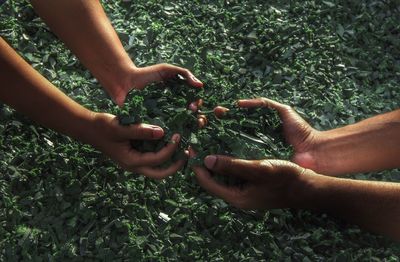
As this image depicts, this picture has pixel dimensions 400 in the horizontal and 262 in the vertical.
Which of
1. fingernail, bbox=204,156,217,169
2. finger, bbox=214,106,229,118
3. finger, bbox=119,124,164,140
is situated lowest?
fingernail, bbox=204,156,217,169

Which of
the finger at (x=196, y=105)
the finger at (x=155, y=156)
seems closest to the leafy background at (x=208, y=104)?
the finger at (x=196, y=105)

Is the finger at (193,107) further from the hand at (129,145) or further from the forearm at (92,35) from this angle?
the forearm at (92,35)

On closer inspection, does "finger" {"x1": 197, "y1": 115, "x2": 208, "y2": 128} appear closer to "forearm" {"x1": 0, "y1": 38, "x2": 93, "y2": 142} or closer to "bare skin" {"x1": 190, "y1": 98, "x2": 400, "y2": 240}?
"bare skin" {"x1": 190, "y1": 98, "x2": 400, "y2": 240}

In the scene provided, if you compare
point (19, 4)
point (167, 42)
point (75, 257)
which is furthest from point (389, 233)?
point (19, 4)

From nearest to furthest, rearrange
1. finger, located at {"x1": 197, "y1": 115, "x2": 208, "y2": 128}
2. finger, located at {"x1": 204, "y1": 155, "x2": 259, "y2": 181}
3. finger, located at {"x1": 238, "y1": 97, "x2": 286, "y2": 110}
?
finger, located at {"x1": 204, "y1": 155, "x2": 259, "y2": 181} → finger, located at {"x1": 197, "y1": 115, "x2": 208, "y2": 128} → finger, located at {"x1": 238, "y1": 97, "x2": 286, "y2": 110}

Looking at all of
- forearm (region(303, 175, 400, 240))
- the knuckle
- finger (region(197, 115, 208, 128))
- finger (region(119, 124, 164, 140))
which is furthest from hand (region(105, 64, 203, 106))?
forearm (region(303, 175, 400, 240))

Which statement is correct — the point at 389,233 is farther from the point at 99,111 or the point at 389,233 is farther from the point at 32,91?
the point at 32,91

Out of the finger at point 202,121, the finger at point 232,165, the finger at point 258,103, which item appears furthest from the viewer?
the finger at point 258,103
